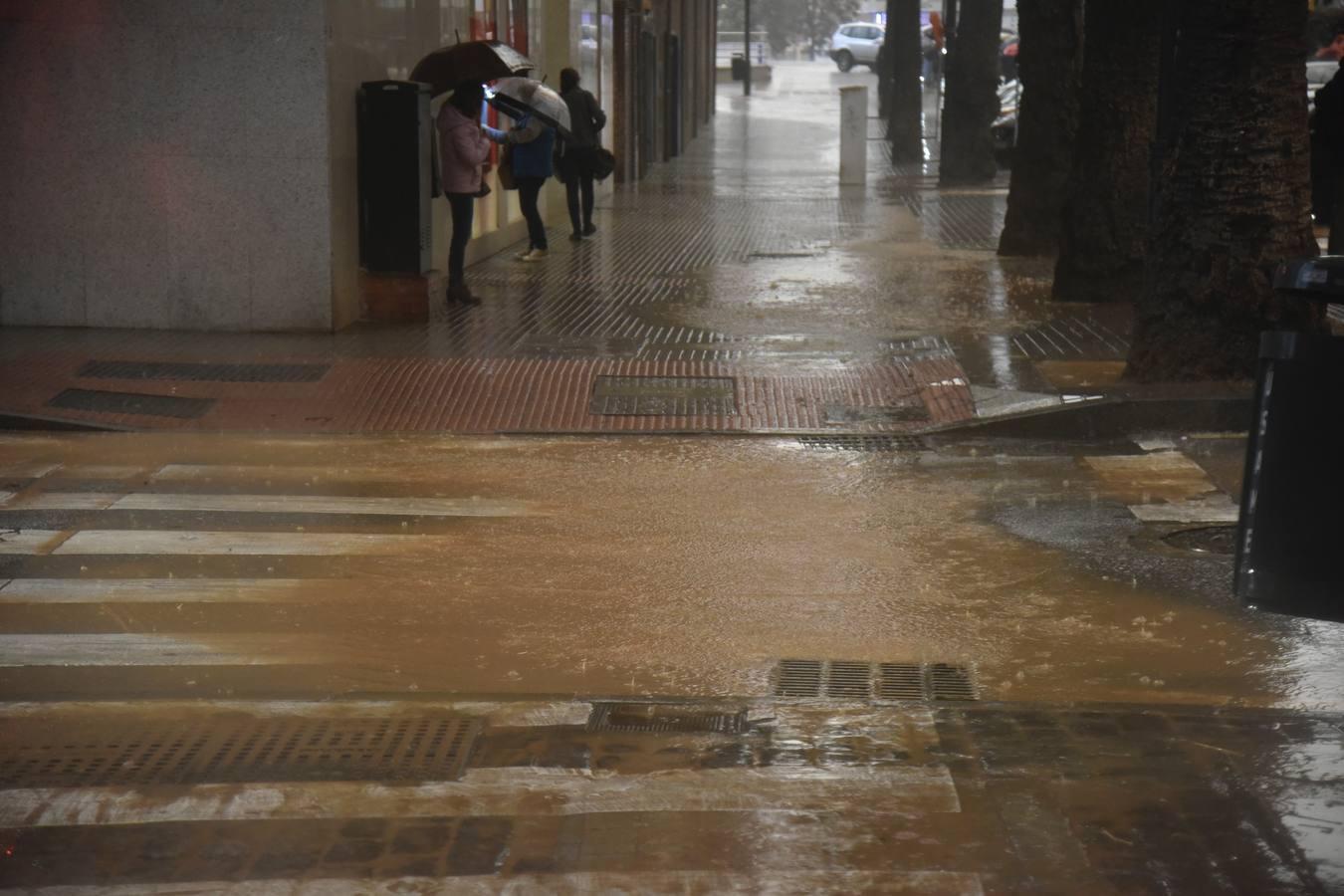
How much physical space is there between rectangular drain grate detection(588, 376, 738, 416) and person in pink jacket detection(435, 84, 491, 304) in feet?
12.5

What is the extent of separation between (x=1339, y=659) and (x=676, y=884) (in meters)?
3.05

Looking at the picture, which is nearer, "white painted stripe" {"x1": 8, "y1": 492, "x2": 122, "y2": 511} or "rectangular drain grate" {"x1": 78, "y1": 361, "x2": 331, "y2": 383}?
"white painted stripe" {"x1": 8, "y1": 492, "x2": 122, "y2": 511}

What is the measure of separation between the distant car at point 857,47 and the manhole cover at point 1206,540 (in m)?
80.7

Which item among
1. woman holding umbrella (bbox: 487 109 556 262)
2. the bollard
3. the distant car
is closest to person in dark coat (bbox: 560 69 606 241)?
woman holding umbrella (bbox: 487 109 556 262)

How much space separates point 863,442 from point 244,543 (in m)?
3.90

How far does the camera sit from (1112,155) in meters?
15.2

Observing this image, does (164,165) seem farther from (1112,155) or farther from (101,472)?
(1112,155)

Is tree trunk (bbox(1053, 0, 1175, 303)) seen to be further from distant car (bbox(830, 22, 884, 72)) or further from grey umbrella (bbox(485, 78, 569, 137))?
distant car (bbox(830, 22, 884, 72))

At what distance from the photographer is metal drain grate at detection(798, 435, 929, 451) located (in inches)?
409

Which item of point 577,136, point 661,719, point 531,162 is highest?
point 577,136

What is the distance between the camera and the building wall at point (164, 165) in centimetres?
1350

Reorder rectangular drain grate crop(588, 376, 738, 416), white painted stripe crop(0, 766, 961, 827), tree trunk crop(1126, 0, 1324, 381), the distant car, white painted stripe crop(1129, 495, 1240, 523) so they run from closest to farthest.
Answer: white painted stripe crop(0, 766, 961, 827), white painted stripe crop(1129, 495, 1240, 523), tree trunk crop(1126, 0, 1324, 381), rectangular drain grate crop(588, 376, 738, 416), the distant car

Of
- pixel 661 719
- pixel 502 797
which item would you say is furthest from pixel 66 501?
pixel 502 797

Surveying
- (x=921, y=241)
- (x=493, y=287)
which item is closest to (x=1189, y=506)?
(x=493, y=287)
